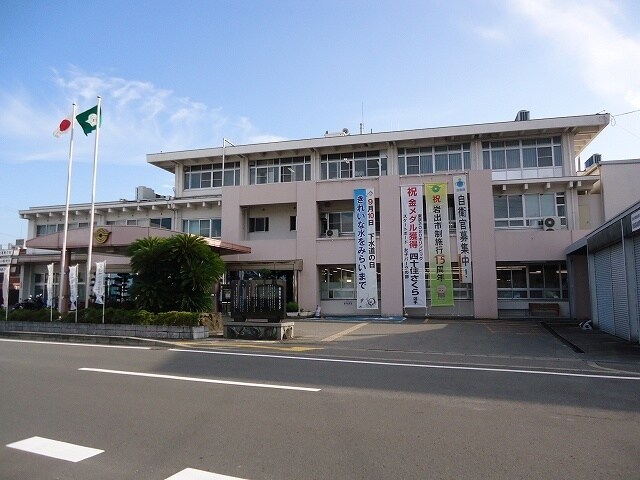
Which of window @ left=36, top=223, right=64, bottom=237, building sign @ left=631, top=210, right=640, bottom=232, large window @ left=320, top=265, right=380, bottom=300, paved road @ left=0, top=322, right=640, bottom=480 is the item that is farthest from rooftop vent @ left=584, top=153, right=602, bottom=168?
window @ left=36, top=223, right=64, bottom=237

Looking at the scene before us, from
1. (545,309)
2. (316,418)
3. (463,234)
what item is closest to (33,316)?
(316,418)

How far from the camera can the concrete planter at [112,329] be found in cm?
1598

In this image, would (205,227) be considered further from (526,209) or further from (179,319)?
(526,209)

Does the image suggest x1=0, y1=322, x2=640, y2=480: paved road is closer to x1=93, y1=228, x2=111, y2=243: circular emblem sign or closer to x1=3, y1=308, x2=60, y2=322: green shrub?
x1=3, y1=308, x2=60, y2=322: green shrub

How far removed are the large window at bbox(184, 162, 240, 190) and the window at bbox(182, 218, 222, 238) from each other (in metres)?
2.51

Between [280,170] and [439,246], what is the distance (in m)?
11.7

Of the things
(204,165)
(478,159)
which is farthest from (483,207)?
(204,165)

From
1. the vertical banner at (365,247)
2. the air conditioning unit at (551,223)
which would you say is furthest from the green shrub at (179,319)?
the air conditioning unit at (551,223)

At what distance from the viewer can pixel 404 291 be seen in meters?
25.3

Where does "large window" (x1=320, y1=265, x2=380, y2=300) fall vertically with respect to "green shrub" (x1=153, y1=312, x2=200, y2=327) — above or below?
above

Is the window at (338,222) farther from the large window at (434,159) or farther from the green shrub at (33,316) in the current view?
the green shrub at (33,316)

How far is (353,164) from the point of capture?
2972cm

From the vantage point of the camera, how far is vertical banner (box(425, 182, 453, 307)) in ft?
80.5

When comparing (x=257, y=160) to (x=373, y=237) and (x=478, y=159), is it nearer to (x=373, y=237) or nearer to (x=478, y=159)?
(x=373, y=237)
